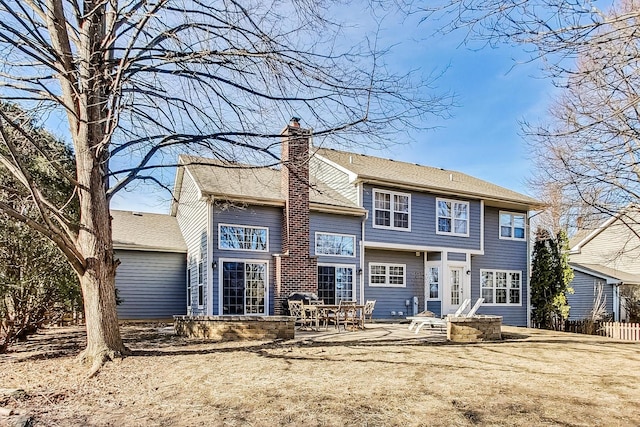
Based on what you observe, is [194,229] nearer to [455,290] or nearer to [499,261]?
[455,290]

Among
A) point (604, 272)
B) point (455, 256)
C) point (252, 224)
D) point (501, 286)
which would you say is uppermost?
point (252, 224)

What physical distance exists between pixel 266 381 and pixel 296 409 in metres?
1.29

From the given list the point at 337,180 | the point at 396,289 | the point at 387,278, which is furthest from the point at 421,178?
the point at 396,289

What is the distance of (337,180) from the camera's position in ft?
61.9

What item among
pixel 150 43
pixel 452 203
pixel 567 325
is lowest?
pixel 567 325

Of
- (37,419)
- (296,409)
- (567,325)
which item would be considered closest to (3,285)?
(37,419)

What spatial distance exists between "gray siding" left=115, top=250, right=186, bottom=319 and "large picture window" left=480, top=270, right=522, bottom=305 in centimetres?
1266

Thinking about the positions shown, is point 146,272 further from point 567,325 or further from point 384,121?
point 567,325

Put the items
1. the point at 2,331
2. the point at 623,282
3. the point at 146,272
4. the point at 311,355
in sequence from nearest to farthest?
the point at 311,355, the point at 2,331, the point at 146,272, the point at 623,282

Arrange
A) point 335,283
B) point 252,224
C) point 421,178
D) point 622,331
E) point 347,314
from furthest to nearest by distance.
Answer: point 421,178 < point 335,283 < point 622,331 < point 252,224 < point 347,314

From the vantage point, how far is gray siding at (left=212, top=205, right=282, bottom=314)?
15055 mm

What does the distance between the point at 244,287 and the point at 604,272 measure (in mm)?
19514

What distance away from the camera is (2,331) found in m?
10.1

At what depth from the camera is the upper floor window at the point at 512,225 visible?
21.3m
